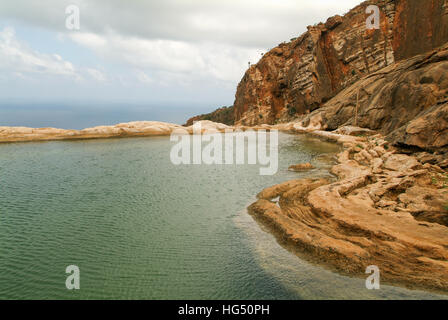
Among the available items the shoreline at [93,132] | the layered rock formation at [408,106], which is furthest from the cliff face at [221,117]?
the layered rock formation at [408,106]

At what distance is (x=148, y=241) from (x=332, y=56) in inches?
2334

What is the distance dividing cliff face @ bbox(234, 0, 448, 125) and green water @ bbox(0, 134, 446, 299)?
32456 mm

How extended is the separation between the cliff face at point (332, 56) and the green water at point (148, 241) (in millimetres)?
32456

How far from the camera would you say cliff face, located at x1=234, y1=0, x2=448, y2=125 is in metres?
40.3

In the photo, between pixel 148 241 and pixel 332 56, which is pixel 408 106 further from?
pixel 332 56

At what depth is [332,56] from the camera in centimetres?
5878

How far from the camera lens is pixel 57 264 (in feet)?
32.9

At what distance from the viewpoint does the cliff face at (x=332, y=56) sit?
132 ft
